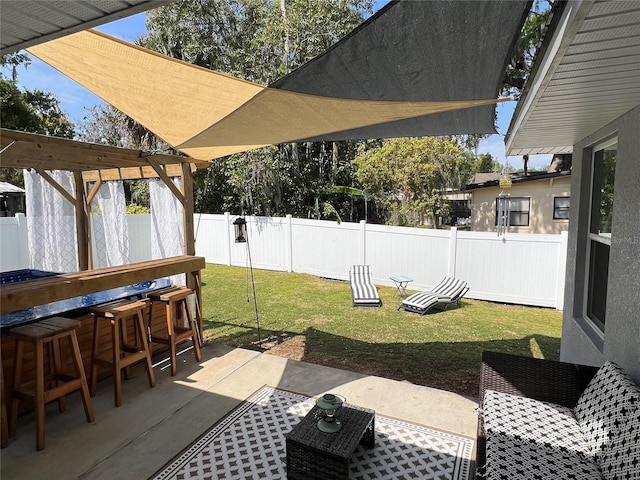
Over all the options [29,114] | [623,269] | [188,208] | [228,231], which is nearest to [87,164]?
[188,208]

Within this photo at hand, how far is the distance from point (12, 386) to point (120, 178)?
3795 mm

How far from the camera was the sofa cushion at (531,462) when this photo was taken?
2111 millimetres

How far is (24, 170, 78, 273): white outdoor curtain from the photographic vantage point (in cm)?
648

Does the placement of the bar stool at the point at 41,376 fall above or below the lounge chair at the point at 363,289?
above

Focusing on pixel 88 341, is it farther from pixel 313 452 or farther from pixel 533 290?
pixel 533 290

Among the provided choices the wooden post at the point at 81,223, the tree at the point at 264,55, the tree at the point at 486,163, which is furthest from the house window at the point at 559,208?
the tree at the point at 486,163

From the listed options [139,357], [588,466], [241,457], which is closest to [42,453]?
[139,357]

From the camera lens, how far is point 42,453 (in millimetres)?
3025

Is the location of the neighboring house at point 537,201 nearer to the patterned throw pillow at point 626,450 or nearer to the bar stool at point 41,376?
the patterned throw pillow at point 626,450

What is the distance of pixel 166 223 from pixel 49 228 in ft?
7.19

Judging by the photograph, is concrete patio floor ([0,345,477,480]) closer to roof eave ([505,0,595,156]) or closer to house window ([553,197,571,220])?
roof eave ([505,0,595,156])

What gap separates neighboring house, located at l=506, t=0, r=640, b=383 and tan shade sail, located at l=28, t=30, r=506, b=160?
2.39ft

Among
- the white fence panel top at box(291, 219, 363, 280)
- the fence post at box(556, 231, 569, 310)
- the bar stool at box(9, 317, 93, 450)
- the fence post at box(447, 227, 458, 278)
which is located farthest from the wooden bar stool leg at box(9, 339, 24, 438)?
the fence post at box(556, 231, 569, 310)

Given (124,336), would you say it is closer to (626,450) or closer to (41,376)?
(41,376)
